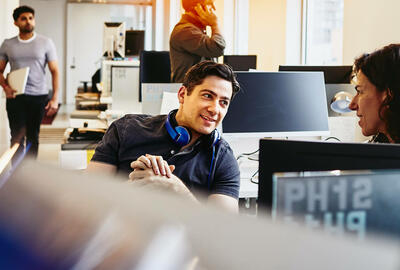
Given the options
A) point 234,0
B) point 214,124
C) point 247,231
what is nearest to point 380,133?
point 214,124

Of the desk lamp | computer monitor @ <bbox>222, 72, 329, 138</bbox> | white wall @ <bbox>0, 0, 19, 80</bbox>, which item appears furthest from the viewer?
Result: white wall @ <bbox>0, 0, 19, 80</bbox>

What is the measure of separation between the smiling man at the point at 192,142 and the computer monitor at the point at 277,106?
52 cm

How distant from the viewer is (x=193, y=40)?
10.3ft

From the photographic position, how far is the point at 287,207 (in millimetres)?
467

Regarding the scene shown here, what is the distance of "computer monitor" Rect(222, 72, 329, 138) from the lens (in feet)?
8.56

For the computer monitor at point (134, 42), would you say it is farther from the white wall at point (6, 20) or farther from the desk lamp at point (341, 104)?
the desk lamp at point (341, 104)

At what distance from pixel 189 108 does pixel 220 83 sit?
0.48ft

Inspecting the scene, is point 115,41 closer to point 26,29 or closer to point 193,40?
point 26,29

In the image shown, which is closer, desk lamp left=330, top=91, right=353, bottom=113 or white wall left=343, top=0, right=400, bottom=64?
desk lamp left=330, top=91, right=353, bottom=113

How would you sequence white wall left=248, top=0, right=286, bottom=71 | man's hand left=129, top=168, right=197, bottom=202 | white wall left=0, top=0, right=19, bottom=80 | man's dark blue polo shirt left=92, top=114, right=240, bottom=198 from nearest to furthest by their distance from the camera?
man's hand left=129, top=168, right=197, bottom=202 → man's dark blue polo shirt left=92, top=114, right=240, bottom=198 → white wall left=248, top=0, right=286, bottom=71 → white wall left=0, top=0, right=19, bottom=80

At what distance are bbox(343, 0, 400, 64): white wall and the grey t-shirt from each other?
101 inches

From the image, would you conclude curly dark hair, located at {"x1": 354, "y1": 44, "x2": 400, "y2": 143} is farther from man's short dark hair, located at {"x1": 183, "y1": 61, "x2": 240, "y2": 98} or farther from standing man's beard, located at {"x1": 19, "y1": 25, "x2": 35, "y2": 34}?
standing man's beard, located at {"x1": 19, "y1": 25, "x2": 35, "y2": 34}

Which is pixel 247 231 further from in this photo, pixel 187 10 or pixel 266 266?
pixel 187 10

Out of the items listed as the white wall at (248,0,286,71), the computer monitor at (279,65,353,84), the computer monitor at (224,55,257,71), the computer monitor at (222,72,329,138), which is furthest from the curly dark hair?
the white wall at (248,0,286,71)
